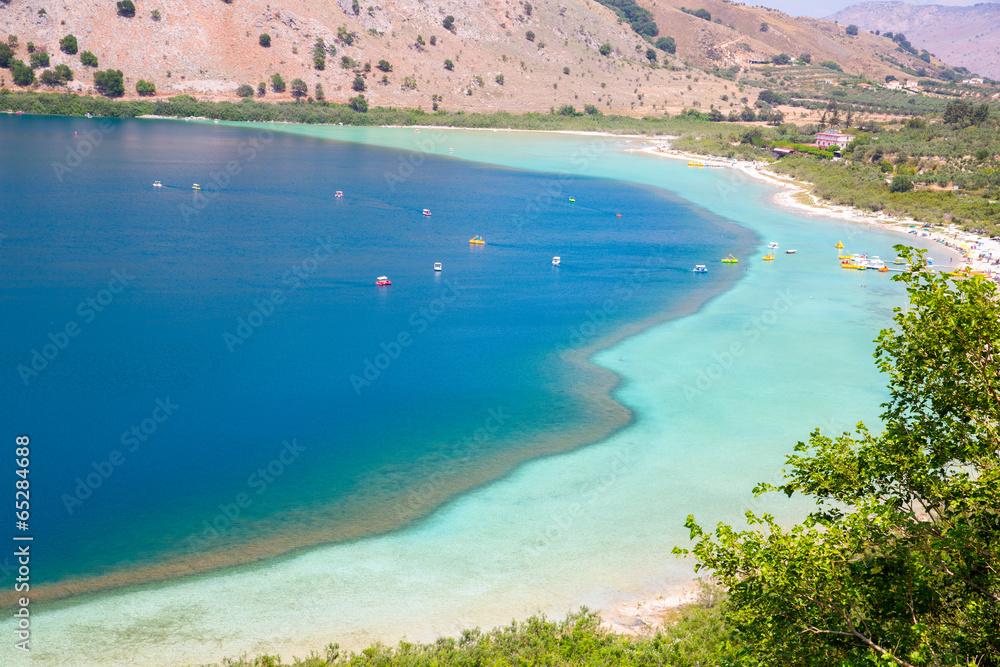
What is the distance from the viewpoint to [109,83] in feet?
540

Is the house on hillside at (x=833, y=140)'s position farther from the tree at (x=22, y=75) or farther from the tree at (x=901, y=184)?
the tree at (x=22, y=75)

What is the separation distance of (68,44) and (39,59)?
22.0ft

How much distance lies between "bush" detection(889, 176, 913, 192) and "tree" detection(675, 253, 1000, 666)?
10520 centimetres

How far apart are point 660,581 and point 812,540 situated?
1200cm

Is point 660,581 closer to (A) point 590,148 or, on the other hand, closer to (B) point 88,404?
(B) point 88,404

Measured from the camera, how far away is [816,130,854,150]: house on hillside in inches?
5787

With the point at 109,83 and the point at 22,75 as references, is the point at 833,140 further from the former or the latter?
the point at 22,75

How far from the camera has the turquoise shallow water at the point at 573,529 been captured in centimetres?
2142

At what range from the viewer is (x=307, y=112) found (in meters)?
178

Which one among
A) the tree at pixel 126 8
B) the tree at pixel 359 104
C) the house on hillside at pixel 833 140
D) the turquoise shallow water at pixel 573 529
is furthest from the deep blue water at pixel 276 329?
the tree at pixel 359 104

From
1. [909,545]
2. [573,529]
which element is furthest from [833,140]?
[909,545]

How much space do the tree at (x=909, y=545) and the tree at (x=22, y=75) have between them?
18468cm

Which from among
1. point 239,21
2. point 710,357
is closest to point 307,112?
point 239,21

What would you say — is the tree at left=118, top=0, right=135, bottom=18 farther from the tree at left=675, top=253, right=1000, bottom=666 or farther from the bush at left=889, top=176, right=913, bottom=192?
the tree at left=675, top=253, right=1000, bottom=666
